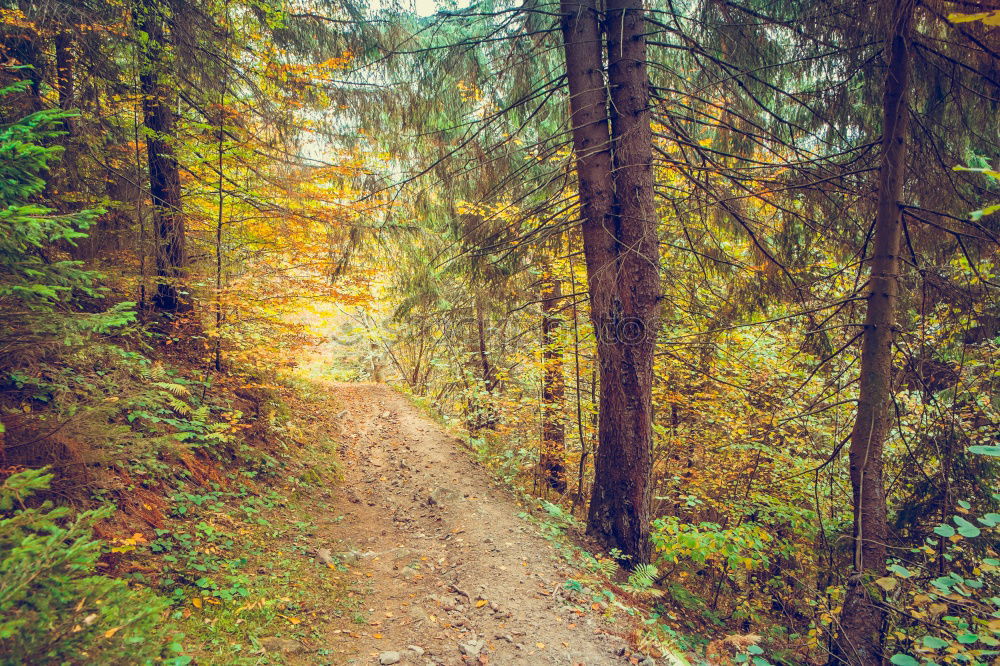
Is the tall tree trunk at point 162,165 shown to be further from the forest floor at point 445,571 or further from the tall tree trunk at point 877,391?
the tall tree trunk at point 877,391

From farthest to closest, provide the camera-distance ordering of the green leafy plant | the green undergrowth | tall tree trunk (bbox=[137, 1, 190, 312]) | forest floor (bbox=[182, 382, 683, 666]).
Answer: tall tree trunk (bbox=[137, 1, 190, 312])
forest floor (bbox=[182, 382, 683, 666])
the green undergrowth
the green leafy plant

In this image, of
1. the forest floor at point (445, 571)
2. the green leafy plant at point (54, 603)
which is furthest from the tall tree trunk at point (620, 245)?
the green leafy plant at point (54, 603)

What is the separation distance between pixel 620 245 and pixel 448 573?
4.43 meters

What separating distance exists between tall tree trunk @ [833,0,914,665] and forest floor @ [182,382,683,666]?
199cm

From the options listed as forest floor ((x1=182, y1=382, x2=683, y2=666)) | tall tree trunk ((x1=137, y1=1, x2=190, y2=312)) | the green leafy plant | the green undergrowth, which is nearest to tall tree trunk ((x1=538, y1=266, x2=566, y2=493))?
forest floor ((x1=182, y1=382, x2=683, y2=666))

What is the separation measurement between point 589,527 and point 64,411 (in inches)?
213

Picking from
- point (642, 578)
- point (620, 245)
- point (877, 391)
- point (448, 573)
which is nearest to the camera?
point (877, 391)

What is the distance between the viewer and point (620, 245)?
5.39 metres

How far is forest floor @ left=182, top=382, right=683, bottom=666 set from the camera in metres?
3.71

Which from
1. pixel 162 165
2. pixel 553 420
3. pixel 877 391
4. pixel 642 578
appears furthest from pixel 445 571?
pixel 162 165

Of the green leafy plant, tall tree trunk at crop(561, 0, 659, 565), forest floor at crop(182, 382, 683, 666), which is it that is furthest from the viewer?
tall tree trunk at crop(561, 0, 659, 565)

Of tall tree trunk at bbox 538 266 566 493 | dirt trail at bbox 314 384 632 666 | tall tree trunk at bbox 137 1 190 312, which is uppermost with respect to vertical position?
tall tree trunk at bbox 137 1 190 312

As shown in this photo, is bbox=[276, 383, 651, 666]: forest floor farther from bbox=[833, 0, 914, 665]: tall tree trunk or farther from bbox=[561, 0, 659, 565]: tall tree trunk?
bbox=[833, 0, 914, 665]: tall tree trunk

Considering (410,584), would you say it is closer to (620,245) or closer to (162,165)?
(620,245)
